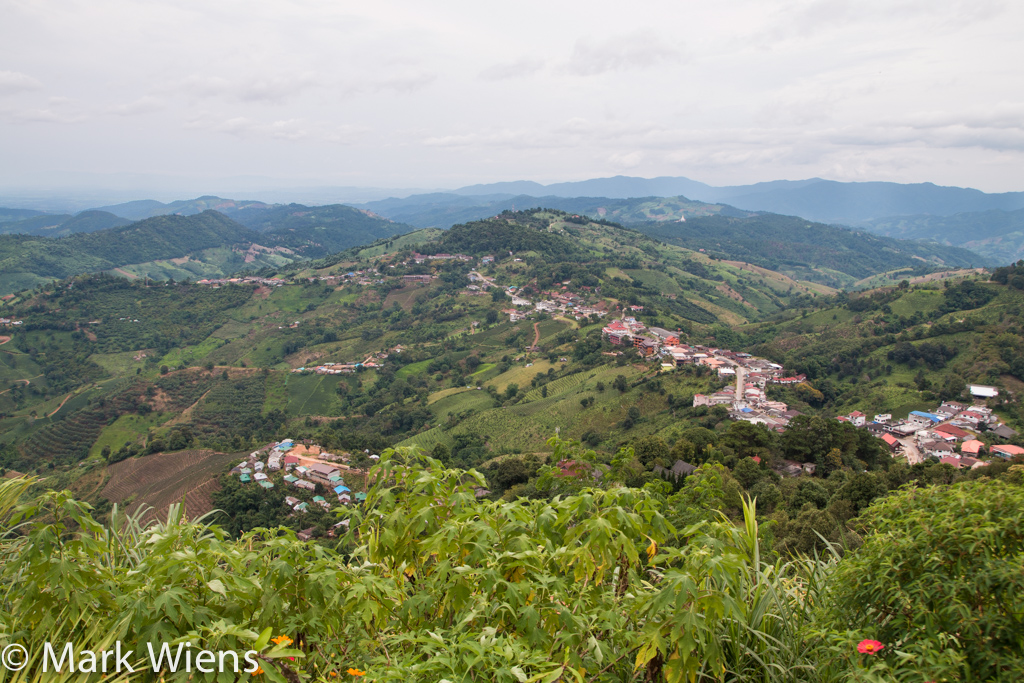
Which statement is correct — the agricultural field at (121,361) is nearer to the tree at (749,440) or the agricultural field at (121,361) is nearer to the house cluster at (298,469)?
the house cluster at (298,469)

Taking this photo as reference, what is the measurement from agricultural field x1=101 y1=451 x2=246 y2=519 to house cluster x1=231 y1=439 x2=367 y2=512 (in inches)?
67.7

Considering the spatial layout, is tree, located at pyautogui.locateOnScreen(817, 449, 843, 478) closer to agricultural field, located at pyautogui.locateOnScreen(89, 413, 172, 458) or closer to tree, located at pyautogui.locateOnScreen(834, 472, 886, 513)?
tree, located at pyautogui.locateOnScreen(834, 472, 886, 513)

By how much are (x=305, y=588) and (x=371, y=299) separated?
89970 millimetres

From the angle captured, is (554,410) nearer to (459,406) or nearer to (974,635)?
(459,406)

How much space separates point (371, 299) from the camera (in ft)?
292

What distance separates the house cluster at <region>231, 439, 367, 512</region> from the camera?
27.2m

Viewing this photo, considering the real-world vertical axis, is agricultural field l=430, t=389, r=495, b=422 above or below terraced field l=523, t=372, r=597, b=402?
below

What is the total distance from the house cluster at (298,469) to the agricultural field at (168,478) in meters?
1.72

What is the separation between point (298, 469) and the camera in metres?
30.1

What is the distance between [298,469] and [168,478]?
346 inches

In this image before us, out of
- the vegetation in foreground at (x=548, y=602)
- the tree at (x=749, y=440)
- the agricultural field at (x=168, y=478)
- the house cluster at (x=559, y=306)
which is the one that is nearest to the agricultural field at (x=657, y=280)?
the house cluster at (x=559, y=306)

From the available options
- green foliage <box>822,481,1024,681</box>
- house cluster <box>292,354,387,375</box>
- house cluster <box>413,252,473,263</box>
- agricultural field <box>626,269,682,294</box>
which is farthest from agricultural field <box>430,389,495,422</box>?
house cluster <box>413,252,473,263</box>

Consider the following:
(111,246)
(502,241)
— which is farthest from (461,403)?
(111,246)

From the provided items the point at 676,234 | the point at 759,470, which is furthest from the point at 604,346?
the point at 676,234
